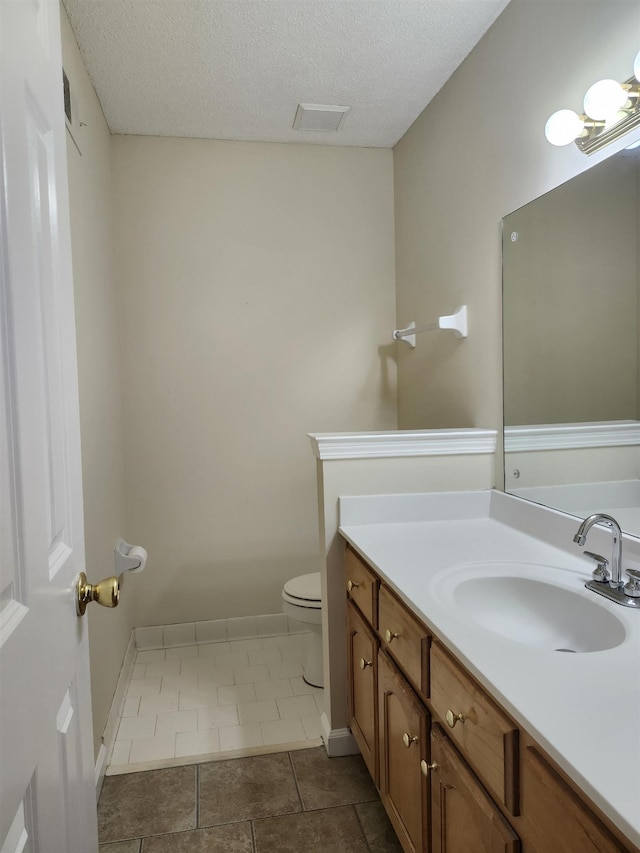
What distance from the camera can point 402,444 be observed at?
2.05 meters

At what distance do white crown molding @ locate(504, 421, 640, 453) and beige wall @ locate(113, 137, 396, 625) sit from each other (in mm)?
1311

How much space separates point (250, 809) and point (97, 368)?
163 centimetres

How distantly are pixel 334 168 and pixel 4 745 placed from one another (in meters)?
3.06

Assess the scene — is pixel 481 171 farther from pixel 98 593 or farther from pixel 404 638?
pixel 98 593

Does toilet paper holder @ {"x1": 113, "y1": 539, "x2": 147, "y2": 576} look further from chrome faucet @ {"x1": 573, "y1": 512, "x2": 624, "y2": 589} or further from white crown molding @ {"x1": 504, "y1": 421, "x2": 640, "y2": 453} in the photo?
white crown molding @ {"x1": 504, "y1": 421, "x2": 640, "y2": 453}

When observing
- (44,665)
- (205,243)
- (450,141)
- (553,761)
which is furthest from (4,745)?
(205,243)

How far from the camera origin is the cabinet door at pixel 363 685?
5.65 feet

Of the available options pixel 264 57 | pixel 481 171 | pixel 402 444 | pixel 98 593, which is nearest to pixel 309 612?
pixel 402 444

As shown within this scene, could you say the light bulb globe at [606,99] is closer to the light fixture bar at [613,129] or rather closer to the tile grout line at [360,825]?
the light fixture bar at [613,129]

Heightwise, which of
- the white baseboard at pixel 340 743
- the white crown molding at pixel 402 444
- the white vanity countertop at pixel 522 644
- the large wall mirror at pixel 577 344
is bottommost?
the white baseboard at pixel 340 743

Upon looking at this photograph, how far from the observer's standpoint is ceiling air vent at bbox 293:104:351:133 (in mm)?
2648

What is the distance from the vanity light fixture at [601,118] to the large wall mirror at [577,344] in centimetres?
6

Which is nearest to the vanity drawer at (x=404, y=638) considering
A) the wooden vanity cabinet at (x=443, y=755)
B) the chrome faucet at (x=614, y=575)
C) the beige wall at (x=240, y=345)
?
the wooden vanity cabinet at (x=443, y=755)

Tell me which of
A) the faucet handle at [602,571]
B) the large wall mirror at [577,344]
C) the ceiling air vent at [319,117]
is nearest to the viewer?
the faucet handle at [602,571]
